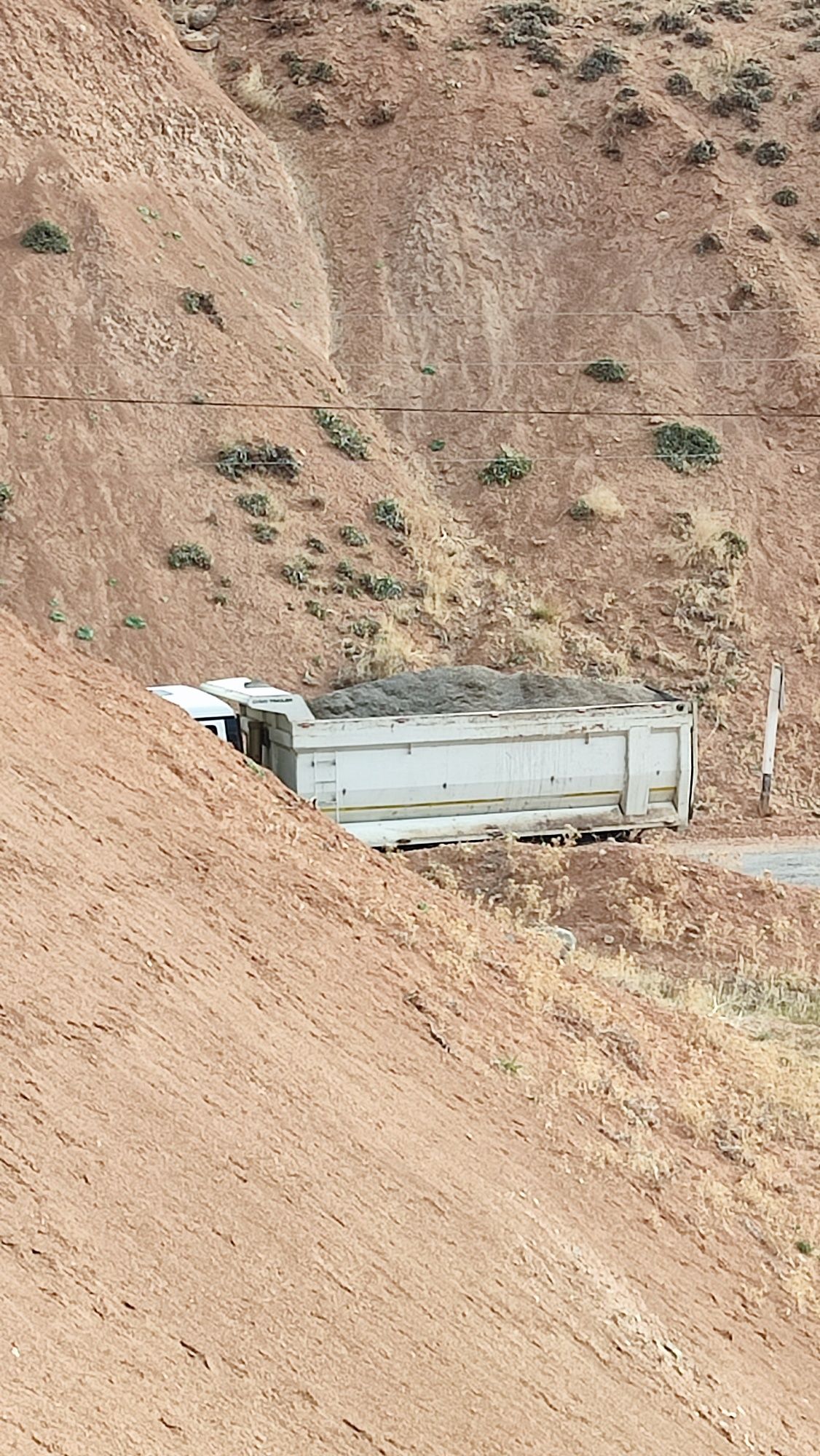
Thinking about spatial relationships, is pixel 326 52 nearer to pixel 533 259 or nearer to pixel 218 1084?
pixel 533 259

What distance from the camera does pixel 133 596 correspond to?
2548 centimetres

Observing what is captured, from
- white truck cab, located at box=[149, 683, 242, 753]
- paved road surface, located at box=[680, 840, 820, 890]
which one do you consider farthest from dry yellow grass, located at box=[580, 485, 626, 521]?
white truck cab, located at box=[149, 683, 242, 753]

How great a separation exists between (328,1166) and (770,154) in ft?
115

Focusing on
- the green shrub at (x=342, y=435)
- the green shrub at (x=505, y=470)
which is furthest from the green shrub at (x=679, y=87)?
the green shrub at (x=342, y=435)

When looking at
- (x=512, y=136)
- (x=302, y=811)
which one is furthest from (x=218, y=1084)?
(x=512, y=136)

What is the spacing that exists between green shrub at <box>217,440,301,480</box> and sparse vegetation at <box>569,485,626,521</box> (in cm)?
533

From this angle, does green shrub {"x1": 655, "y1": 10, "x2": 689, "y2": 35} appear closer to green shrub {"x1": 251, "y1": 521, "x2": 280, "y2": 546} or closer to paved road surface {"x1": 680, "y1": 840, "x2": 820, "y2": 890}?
green shrub {"x1": 251, "y1": 521, "x2": 280, "y2": 546}

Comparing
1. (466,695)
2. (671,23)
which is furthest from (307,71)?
(466,695)

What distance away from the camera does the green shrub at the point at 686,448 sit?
3128 cm

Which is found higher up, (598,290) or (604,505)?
(598,290)

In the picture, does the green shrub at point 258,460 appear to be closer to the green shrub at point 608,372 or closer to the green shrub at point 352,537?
the green shrub at point 352,537

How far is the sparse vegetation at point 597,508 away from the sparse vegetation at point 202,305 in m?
7.73

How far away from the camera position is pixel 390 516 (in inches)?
1137

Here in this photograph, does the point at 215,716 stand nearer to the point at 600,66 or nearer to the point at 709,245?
the point at 709,245
